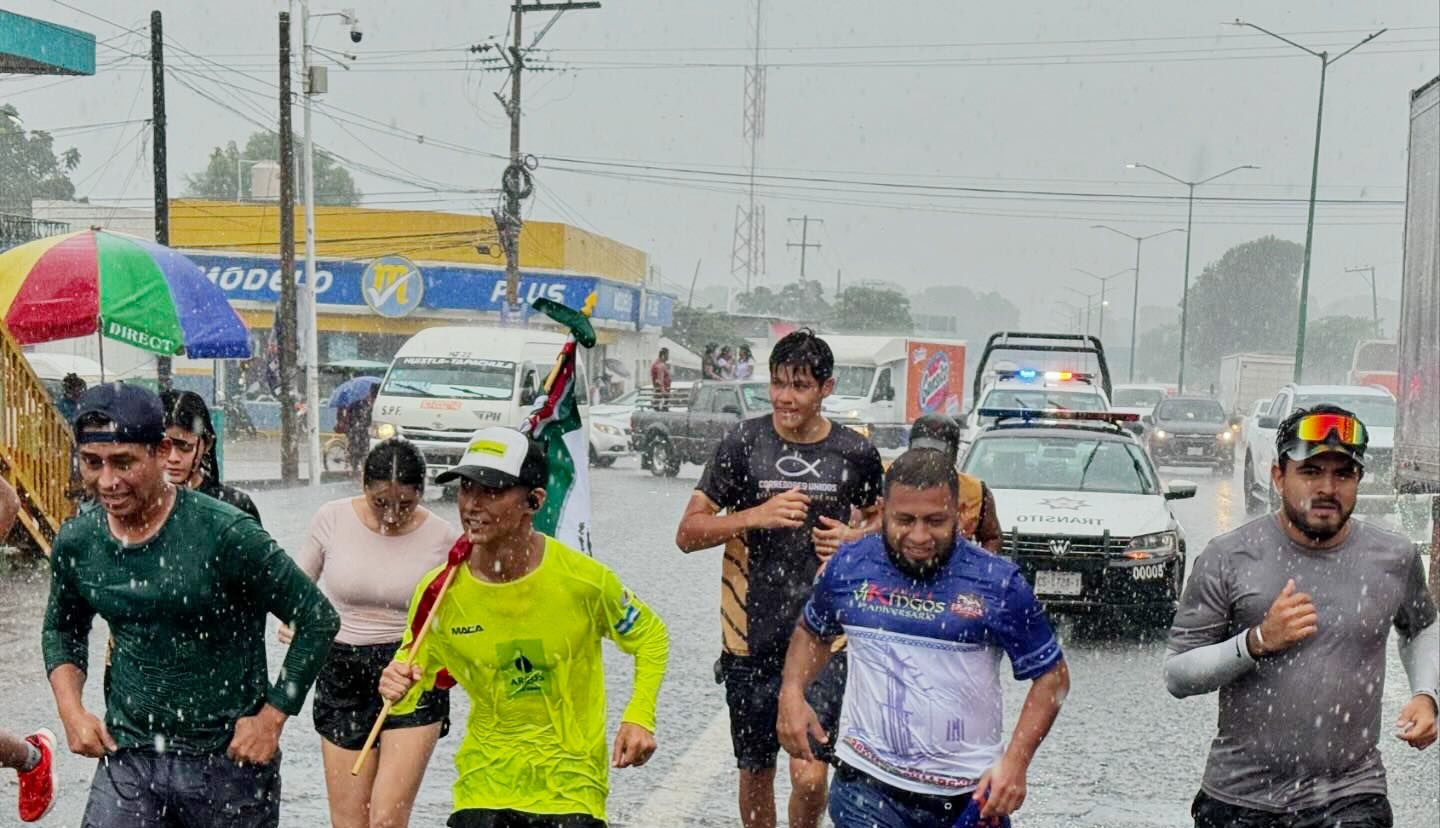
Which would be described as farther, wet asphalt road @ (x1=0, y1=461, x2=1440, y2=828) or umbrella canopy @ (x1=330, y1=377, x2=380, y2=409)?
umbrella canopy @ (x1=330, y1=377, x2=380, y2=409)

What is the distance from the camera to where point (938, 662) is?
14.7 feet

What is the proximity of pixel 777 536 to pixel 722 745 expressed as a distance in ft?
10.5

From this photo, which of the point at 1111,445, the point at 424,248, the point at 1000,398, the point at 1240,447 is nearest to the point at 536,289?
the point at 424,248

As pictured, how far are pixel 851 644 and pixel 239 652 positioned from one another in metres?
1.53

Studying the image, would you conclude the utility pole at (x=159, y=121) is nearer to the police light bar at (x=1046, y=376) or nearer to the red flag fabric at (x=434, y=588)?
the police light bar at (x=1046, y=376)

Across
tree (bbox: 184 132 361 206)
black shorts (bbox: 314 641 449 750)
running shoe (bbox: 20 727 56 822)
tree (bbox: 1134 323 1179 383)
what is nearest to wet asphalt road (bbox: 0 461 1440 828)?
running shoe (bbox: 20 727 56 822)

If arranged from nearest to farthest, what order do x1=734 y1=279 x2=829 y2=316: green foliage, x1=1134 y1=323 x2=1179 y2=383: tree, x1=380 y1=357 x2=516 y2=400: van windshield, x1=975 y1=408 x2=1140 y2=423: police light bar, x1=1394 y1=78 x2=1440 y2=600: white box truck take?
x1=1394 y1=78 x2=1440 y2=600: white box truck, x1=975 y1=408 x2=1140 y2=423: police light bar, x1=380 y1=357 x2=516 y2=400: van windshield, x1=734 y1=279 x2=829 y2=316: green foliage, x1=1134 y1=323 x2=1179 y2=383: tree

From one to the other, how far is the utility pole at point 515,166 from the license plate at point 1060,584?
26.6 m

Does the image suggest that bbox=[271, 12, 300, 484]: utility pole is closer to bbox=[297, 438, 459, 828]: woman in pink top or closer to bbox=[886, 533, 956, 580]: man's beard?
bbox=[297, 438, 459, 828]: woman in pink top

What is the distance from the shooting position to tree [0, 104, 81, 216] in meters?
78.5

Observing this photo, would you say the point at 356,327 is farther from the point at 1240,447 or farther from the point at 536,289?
the point at 1240,447

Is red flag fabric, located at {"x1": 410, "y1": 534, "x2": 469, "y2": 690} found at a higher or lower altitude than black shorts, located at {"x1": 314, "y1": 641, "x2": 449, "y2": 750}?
higher

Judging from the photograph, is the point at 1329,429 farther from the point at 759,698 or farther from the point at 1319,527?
the point at 759,698

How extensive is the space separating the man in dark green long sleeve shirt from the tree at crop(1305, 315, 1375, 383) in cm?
11754
